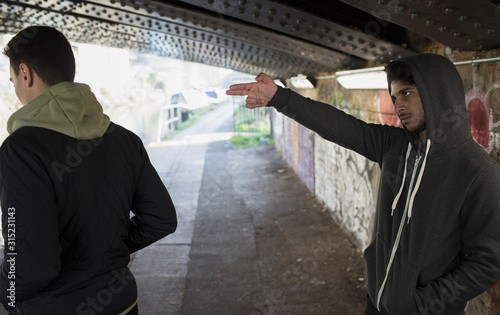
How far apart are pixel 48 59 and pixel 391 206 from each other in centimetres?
184

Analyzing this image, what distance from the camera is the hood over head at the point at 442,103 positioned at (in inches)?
71.2

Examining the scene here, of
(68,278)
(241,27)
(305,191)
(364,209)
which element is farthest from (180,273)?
(305,191)

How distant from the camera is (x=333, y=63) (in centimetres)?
481

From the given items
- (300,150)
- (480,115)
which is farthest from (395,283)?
(300,150)

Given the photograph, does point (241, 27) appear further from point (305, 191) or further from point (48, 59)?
point (305, 191)

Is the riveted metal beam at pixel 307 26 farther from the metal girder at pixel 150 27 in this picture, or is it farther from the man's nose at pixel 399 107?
the man's nose at pixel 399 107

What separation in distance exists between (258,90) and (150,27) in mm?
3137

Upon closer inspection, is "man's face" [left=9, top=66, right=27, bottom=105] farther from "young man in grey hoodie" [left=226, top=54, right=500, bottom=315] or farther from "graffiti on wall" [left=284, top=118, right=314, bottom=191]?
"graffiti on wall" [left=284, top=118, right=314, bottom=191]

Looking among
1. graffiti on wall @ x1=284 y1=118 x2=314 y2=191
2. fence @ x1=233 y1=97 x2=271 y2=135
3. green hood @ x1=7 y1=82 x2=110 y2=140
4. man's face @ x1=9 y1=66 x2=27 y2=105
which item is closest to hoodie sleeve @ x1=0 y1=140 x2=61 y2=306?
green hood @ x1=7 y1=82 x2=110 y2=140

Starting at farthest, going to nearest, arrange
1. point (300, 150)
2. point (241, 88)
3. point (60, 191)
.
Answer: point (300, 150) → point (241, 88) → point (60, 191)

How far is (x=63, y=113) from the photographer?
173 centimetres

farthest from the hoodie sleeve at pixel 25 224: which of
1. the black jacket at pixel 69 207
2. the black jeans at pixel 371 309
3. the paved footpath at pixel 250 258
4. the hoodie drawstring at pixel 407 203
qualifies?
the paved footpath at pixel 250 258

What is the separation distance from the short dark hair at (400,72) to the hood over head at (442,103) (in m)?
0.07

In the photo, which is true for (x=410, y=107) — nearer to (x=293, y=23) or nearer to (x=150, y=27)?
(x=293, y=23)
